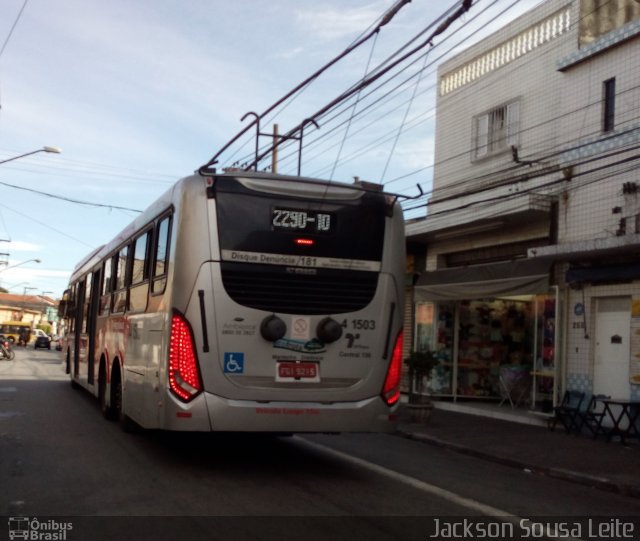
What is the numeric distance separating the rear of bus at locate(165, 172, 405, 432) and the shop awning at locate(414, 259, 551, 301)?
7124 millimetres

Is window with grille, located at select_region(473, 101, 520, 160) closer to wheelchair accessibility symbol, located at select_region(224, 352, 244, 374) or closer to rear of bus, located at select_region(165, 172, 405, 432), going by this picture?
rear of bus, located at select_region(165, 172, 405, 432)

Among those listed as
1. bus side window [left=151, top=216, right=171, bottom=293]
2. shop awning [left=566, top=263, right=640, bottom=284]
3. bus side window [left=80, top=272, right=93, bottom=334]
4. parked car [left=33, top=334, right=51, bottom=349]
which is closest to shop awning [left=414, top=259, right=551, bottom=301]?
shop awning [left=566, top=263, right=640, bottom=284]

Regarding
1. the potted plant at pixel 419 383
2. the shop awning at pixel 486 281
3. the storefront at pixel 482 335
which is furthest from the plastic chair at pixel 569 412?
the potted plant at pixel 419 383

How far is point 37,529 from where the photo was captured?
567 cm

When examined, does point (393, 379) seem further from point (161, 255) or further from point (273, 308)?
point (161, 255)

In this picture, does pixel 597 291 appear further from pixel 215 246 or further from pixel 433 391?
pixel 215 246

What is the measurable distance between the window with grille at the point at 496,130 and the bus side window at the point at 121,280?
373 inches

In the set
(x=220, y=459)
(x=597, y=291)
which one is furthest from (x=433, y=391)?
(x=220, y=459)

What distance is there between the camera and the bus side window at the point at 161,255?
27.0 feet

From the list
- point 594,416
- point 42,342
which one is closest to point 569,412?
point 594,416

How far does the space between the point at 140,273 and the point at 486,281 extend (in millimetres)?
8691

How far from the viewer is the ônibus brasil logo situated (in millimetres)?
5480

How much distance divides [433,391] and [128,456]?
11.6 m

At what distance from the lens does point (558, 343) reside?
48.7 feet
